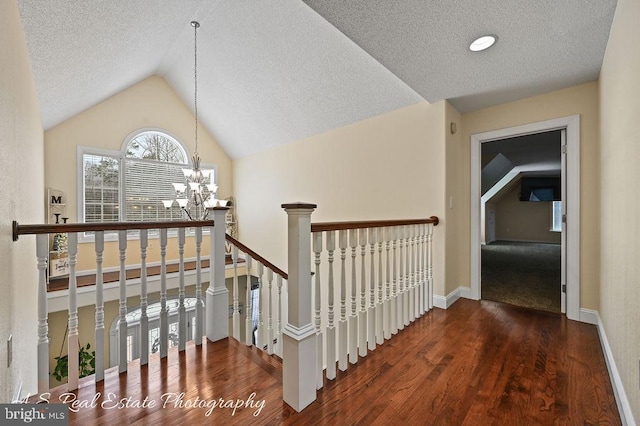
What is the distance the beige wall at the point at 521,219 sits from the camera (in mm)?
8415

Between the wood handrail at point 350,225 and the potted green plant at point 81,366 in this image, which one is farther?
the potted green plant at point 81,366

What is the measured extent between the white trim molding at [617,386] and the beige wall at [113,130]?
5620 millimetres

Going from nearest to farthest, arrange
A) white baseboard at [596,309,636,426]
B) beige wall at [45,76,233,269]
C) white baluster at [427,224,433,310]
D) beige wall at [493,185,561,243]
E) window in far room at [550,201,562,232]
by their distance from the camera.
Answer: white baseboard at [596,309,636,426] → white baluster at [427,224,433,310] → beige wall at [45,76,233,269] → window in far room at [550,201,562,232] → beige wall at [493,185,561,243]

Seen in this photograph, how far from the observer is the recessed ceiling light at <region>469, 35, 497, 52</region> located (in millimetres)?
1890

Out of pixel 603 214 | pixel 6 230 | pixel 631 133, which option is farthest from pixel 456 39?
pixel 6 230

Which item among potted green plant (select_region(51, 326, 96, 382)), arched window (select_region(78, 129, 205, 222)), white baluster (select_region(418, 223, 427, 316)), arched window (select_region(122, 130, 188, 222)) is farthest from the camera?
arched window (select_region(122, 130, 188, 222))

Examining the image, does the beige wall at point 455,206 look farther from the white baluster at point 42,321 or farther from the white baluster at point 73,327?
the white baluster at point 42,321

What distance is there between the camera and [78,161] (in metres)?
4.20

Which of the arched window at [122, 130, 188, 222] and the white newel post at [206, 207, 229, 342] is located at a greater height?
the arched window at [122, 130, 188, 222]

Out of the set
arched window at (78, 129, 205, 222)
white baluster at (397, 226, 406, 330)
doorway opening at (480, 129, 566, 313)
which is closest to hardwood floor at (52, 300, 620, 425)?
white baluster at (397, 226, 406, 330)

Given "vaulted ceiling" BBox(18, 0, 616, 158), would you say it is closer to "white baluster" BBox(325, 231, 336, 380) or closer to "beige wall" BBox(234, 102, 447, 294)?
"beige wall" BBox(234, 102, 447, 294)

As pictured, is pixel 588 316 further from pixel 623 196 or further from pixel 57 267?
pixel 57 267

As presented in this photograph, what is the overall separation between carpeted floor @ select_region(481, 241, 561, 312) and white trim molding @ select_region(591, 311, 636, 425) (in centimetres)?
92

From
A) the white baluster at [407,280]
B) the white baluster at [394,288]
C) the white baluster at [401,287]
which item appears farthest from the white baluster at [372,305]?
the white baluster at [407,280]
